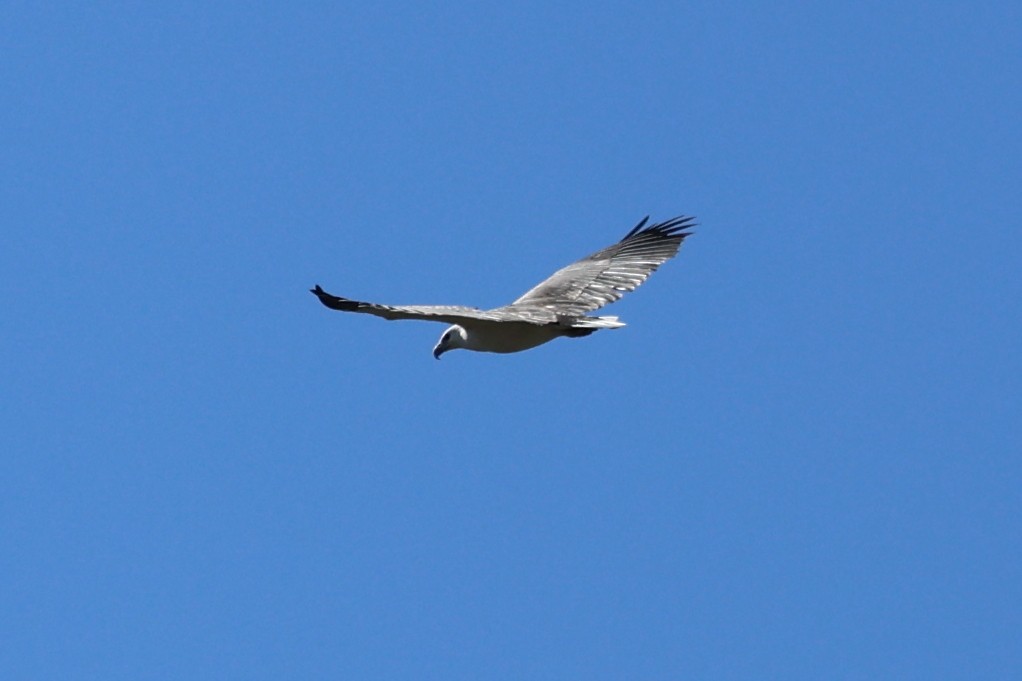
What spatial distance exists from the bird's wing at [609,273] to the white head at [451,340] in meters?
1.07

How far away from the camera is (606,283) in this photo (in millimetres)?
22062

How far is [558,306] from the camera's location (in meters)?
20.3

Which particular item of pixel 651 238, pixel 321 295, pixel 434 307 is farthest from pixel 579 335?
pixel 651 238

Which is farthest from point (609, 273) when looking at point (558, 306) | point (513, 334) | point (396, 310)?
point (396, 310)

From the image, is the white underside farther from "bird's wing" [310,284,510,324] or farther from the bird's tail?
"bird's wing" [310,284,510,324]

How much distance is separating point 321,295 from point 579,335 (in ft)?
12.4

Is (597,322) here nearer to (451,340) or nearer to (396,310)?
(451,340)

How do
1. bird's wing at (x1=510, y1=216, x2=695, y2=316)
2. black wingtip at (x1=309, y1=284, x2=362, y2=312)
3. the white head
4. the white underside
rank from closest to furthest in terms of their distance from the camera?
black wingtip at (x1=309, y1=284, x2=362, y2=312)
the white underside
the white head
bird's wing at (x1=510, y1=216, x2=695, y2=316)

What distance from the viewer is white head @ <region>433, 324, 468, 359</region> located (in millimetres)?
18938

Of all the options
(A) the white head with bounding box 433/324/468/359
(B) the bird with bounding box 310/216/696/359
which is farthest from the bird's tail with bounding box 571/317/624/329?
(A) the white head with bounding box 433/324/468/359

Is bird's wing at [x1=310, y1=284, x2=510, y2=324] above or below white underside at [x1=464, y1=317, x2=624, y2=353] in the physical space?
below

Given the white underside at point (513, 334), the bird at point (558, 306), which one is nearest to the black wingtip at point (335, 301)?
the bird at point (558, 306)

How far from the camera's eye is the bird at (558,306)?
54.1ft

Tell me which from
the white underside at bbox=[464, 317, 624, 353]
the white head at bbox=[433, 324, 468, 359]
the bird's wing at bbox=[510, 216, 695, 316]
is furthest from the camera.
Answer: the bird's wing at bbox=[510, 216, 695, 316]
